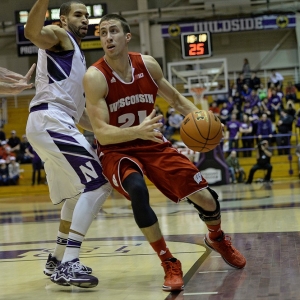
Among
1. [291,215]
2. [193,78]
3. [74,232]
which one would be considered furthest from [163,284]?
[193,78]

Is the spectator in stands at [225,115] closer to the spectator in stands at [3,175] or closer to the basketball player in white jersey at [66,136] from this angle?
the spectator in stands at [3,175]

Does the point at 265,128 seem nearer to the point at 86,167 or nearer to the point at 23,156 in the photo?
the point at 23,156

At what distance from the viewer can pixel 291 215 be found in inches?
352

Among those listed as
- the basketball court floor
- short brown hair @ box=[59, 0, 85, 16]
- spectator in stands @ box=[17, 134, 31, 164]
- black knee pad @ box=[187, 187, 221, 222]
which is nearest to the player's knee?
the basketball court floor

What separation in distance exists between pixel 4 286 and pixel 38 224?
16.3 ft

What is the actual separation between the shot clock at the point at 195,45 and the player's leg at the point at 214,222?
48.1ft

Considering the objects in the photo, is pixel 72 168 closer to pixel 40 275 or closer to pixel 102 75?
pixel 102 75

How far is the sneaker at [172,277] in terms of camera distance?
4430 millimetres

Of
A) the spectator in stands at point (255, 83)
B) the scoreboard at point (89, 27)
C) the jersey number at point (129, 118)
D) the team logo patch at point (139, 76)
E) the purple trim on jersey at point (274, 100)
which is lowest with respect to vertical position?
the jersey number at point (129, 118)

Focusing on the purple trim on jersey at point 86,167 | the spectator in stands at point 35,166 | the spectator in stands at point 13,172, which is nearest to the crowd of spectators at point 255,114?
the spectator in stands at point 35,166

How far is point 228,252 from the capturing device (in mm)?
5219

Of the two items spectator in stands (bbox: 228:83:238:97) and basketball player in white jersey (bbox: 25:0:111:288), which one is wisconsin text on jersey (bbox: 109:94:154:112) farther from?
spectator in stands (bbox: 228:83:238:97)

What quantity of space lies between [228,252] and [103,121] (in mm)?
1517

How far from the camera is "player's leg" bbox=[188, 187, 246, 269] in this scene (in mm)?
5070
